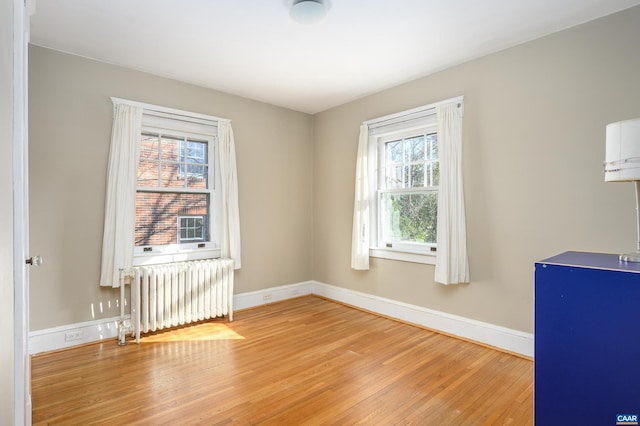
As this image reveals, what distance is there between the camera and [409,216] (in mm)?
3967

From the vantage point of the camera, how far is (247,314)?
13.7 ft

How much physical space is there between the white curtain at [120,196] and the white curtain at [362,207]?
260 cm

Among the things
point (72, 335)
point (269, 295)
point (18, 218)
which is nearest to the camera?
point (18, 218)

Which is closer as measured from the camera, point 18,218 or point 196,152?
point 18,218

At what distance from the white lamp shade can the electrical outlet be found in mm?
4419

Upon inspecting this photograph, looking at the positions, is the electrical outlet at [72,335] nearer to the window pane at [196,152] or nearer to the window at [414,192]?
the window pane at [196,152]

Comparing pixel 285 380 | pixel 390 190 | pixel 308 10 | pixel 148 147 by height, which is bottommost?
pixel 285 380

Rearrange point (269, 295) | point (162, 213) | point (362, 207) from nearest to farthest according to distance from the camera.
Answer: point (162, 213) < point (362, 207) < point (269, 295)

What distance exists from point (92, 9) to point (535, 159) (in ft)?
12.7

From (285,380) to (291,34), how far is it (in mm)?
2902

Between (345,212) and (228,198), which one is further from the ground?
(228,198)

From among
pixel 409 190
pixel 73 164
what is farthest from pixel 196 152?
pixel 409 190

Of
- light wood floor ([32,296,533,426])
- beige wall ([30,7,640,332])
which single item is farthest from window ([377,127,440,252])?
light wood floor ([32,296,533,426])

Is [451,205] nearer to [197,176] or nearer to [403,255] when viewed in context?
[403,255]
